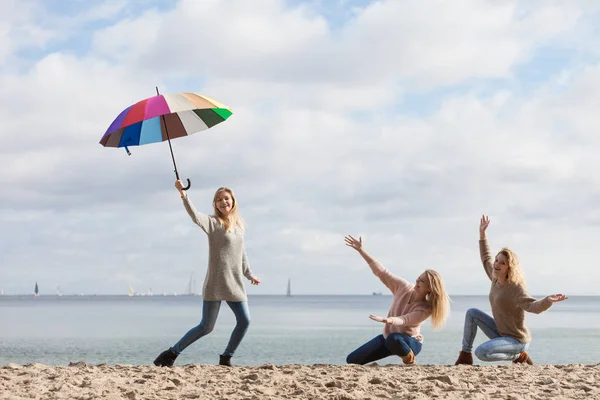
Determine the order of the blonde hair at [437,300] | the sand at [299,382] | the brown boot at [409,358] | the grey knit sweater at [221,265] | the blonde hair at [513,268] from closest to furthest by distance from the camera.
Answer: the sand at [299,382] < the blonde hair at [437,300] < the grey knit sweater at [221,265] < the brown boot at [409,358] < the blonde hair at [513,268]

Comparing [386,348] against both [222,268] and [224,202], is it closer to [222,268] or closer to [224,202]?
[222,268]

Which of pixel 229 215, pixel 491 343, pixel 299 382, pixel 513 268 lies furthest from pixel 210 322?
pixel 513 268

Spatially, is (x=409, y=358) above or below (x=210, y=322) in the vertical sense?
below

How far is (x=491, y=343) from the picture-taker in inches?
328

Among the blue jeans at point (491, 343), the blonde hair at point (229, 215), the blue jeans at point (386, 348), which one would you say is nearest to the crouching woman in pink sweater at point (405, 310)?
the blue jeans at point (386, 348)

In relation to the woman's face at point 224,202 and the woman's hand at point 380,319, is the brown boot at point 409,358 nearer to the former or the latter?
the woman's hand at point 380,319

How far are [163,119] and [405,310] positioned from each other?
3398mm

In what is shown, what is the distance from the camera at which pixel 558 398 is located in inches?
260

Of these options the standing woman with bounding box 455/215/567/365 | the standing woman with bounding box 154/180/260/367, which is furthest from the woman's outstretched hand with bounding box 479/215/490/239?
the standing woman with bounding box 154/180/260/367

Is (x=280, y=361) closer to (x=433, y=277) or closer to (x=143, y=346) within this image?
(x=143, y=346)

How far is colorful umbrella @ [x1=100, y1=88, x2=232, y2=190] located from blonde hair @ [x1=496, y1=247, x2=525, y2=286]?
345cm

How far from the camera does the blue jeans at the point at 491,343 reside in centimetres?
834

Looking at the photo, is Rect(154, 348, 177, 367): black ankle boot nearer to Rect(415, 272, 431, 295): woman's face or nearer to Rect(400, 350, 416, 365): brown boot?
Rect(400, 350, 416, 365): brown boot

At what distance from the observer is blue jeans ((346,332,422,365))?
26.7 ft
